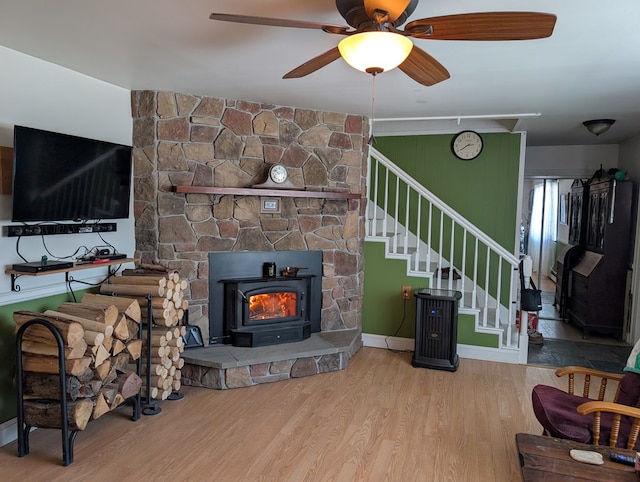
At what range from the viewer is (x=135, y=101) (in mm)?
3775

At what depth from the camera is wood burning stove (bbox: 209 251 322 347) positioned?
13.4 ft

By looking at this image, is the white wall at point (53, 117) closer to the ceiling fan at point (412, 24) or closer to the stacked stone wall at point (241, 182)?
the stacked stone wall at point (241, 182)

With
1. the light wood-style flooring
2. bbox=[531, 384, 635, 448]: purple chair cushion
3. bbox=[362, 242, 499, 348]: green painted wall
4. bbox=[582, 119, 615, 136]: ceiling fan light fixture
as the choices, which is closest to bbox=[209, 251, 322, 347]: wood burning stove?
the light wood-style flooring

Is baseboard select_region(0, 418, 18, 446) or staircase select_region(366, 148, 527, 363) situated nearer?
baseboard select_region(0, 418, 18, 446)

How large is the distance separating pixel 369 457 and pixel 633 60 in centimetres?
285

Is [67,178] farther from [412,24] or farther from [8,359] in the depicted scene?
[412,24]

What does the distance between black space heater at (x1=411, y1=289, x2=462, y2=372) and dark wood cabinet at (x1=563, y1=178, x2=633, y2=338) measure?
7.43 ft

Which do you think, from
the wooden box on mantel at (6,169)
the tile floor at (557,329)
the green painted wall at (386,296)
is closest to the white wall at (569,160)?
the tile floor at (557,329)

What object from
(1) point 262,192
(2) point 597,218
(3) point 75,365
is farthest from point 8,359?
(2) point 597,218

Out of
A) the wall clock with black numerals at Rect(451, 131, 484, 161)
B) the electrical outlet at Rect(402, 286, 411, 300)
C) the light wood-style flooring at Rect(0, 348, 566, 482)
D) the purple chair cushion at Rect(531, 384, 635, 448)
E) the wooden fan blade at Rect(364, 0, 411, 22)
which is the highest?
the wall clock with black numerals at Rect(451, 131, 484, 161)

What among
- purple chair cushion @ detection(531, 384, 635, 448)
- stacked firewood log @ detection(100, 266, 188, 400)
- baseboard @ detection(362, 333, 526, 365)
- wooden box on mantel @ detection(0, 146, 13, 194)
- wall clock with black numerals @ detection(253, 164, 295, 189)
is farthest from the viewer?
baseboard @ detection(362, 333, 526, 365)

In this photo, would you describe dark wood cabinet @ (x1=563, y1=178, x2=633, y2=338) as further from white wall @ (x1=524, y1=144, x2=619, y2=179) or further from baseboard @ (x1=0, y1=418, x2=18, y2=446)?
baseboard @ (x1=0, y1=418, x2=18, y2=446)

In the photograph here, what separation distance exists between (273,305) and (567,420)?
101 inches

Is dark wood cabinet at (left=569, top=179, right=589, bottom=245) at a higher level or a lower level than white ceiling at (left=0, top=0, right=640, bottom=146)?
lower
